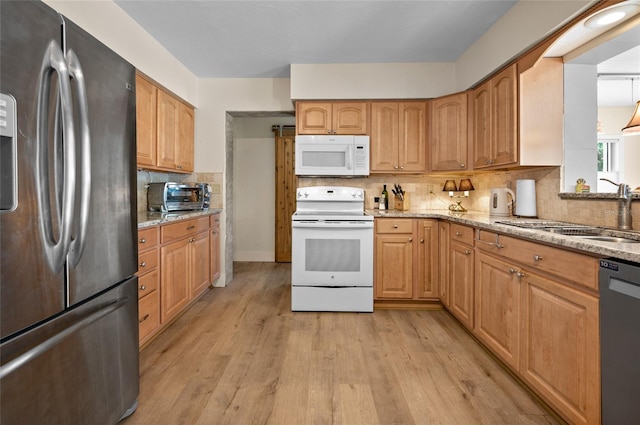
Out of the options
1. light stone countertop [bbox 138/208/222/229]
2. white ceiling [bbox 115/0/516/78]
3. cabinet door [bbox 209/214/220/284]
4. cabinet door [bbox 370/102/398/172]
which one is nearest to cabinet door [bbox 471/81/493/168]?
white ceiling [bbox 115/0/516/78]

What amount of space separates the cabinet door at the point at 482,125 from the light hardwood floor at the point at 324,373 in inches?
56.0

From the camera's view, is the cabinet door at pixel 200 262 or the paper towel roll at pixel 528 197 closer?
the paper towel roll at pixel 528 197

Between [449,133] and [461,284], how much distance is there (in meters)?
1.50

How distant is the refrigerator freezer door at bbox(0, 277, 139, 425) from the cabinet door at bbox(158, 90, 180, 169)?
1820 millimetres

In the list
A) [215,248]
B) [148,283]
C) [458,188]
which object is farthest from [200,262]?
[458,188]

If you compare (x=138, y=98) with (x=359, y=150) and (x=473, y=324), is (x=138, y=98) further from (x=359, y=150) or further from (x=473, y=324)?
(x=473, y=324)

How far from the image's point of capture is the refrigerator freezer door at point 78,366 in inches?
38.7

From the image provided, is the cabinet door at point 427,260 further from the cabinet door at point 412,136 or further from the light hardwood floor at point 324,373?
the cabinet door at point 412,136

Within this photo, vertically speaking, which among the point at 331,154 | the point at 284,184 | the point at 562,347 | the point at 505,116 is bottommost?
the point at 562,347

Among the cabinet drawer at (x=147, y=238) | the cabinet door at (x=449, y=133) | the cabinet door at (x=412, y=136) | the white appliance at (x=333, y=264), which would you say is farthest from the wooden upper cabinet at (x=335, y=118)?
the cabinet drawer at (x=147, y=238)

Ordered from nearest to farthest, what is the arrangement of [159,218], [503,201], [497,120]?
[159,218], [497,120], [503,201]

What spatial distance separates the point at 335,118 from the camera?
136 inches

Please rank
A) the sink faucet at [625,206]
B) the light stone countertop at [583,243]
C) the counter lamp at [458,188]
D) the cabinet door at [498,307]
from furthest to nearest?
the counter lamp at [458,188], the cabinet door at [498,307], the sink faucet at [625,206], the light stone countertop at [583,243]

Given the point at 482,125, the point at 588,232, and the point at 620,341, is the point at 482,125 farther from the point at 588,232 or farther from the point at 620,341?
the point at 620,341
